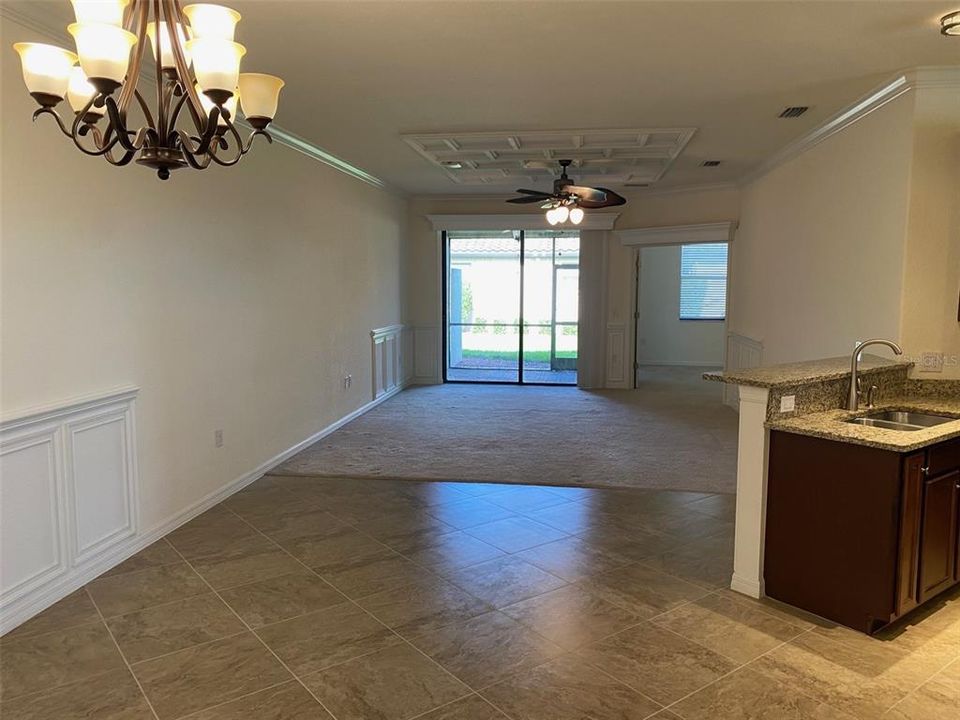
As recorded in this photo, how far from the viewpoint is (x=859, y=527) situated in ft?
9.42

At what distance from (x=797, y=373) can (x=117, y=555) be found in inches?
145

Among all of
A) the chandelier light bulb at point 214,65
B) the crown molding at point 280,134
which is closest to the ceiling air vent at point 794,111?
the crown molding at point 280,134

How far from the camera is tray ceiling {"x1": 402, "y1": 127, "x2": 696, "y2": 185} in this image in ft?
17.6

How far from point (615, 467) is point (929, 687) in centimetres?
305

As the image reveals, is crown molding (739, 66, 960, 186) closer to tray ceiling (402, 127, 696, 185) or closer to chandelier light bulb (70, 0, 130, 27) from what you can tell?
tray ceiling (402, 127, 696, 185)

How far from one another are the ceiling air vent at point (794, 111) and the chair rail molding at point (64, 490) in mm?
4608

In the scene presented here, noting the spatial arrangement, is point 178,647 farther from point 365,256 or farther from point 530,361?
point 530,361

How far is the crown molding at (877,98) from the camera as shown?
374 centimetres

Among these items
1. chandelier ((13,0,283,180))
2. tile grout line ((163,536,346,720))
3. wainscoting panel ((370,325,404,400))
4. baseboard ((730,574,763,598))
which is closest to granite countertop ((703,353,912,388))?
baseboard ((730,574,763,598))

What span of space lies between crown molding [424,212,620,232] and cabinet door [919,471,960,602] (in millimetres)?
6567

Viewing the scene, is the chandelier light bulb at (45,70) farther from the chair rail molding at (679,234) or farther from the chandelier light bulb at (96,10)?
the chair rail molding at (679,234)

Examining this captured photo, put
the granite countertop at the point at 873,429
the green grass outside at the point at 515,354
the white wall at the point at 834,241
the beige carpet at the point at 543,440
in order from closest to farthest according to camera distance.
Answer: the granite countertop at the point at 873,429, the white wall at the point at 834,241, the beige carpet at the point at 543,440, the green grass outside at the point at 515,354

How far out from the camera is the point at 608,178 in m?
7.58

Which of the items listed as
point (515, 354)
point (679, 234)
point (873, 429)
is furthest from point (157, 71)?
point (515, 354)
